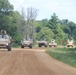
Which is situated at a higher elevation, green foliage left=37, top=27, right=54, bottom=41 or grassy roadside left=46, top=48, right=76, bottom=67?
green foliage left=37, top=27, right=54, bottom=41

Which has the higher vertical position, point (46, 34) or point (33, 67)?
point (46, 34)

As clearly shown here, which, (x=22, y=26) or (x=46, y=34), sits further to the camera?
(x=46, y=34)

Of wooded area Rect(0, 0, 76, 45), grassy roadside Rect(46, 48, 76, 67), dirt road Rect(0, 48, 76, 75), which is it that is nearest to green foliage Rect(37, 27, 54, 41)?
wooded area Rect(0, 0, 76, 45)

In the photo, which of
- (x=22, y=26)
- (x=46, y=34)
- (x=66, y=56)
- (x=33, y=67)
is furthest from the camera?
(x=46, y=34)

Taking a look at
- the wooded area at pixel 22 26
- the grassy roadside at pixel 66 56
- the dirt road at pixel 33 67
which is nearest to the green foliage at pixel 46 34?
the wooded area at pixel 22 26

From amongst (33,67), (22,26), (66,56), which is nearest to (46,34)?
(22,26)

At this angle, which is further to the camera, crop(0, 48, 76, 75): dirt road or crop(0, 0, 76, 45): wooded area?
crop(0, 0, 76, 45): wooded area

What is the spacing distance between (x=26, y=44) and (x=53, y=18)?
207 feet

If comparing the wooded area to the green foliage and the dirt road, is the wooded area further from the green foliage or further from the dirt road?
the dirt road

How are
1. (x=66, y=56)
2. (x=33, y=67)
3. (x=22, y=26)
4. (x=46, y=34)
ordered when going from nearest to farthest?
1. (x=33, y=67)
2. (x=66, y=56)
3. (x=22, y=26)
4. (x=46, y=34)

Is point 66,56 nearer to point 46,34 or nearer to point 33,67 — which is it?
point 33,67

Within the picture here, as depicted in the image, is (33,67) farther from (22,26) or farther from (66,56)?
(22,26)

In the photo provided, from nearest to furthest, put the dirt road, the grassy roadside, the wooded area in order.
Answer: the dirt road → the grassy roadside → the wooded area

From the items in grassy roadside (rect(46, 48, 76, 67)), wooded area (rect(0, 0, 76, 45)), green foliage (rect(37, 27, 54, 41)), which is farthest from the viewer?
green foliage (rect(37, 27, 54, 41))
